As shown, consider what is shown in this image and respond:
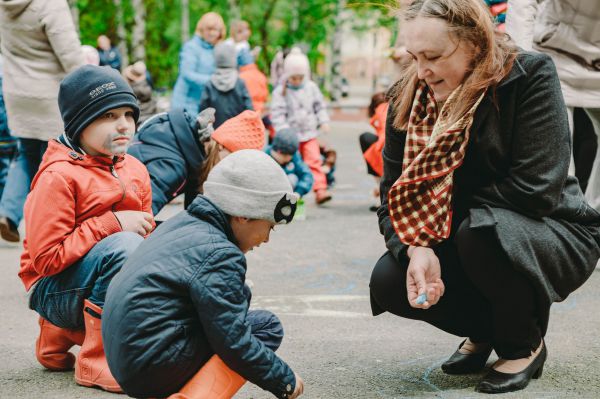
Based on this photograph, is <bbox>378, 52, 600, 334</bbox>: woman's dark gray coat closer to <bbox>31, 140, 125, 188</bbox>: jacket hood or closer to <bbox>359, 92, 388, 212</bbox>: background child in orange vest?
<bbox>31, 140, 125, 188</bbox>: jacket hood

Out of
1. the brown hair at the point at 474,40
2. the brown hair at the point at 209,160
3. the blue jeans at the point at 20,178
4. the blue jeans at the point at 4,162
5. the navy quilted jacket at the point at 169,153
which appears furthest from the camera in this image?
the blue jeans at the point at 4,162

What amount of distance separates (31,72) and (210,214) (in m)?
3.72

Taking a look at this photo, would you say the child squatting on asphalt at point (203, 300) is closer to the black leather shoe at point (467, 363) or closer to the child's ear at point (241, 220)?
the child's ear at point (241, 220)

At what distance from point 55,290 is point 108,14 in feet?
82.0

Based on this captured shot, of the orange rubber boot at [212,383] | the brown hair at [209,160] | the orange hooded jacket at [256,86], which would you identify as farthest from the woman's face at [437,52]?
the orange hooded jacket at [256,86]

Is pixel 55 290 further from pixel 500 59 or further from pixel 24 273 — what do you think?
pixel 500 59

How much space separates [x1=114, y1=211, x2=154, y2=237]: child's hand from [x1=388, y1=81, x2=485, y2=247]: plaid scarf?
3.25ft

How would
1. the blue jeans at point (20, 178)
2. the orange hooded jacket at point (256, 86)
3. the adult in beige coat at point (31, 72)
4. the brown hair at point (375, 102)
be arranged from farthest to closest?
the orange hooded jacket at point (256, 86) → the brown hair at point (375, 102) → the blue jeans at point (20, 178) → the adult in beige coat at point (31, 72)

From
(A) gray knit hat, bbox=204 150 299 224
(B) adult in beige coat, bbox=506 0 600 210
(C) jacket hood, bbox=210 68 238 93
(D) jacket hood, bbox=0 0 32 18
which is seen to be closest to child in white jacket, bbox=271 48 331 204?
(C) jacket hood, bbox=210 68 238 93

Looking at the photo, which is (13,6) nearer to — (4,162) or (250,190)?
(4,162)

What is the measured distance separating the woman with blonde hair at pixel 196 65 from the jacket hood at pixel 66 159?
564cm

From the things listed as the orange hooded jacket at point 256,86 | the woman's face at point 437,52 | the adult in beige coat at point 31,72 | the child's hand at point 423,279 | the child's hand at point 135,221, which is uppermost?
the woman's face at point 437,52

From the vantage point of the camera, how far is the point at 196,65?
9234 mm

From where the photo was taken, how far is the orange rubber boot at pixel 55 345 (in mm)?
3408
